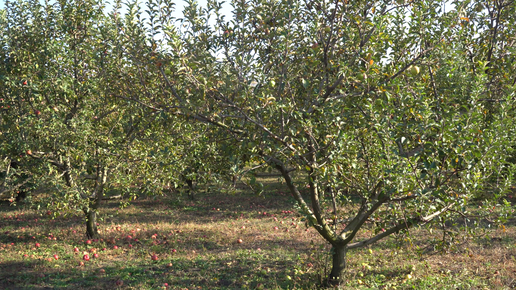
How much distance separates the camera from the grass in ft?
26.0

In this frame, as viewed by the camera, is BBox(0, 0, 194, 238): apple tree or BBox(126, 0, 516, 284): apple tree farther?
BBox(0, 0, 194, 238): apple tree

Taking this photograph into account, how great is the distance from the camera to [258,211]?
17188 mm

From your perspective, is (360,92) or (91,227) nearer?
(360,92)

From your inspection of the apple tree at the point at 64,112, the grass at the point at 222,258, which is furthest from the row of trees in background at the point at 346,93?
the apple tree at the point at 64,112

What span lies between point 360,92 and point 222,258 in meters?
6.18

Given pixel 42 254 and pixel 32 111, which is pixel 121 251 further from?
pixel 32 111

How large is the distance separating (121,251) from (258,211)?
7.31 m

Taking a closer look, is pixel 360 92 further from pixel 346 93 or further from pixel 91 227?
pixel 91 227

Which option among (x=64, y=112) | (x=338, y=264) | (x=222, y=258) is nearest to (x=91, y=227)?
(x=64, y=112)

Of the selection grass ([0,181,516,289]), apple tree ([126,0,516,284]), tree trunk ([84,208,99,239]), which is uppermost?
apple tree ([126,0,516,284])

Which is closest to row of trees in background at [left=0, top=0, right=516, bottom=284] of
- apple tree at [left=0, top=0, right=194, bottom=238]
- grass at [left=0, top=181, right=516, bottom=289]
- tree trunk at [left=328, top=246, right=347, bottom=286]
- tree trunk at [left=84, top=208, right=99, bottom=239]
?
tree trunk at [left=328, top=246, right=347, bottom=286]

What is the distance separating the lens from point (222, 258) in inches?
389

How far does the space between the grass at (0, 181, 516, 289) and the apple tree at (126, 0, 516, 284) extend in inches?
52.2

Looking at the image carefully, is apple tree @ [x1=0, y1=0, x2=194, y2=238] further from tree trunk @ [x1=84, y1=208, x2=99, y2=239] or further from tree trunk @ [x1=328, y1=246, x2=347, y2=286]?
tree trunk @ [x1=328, y1=246, x2=347, y2=286]
